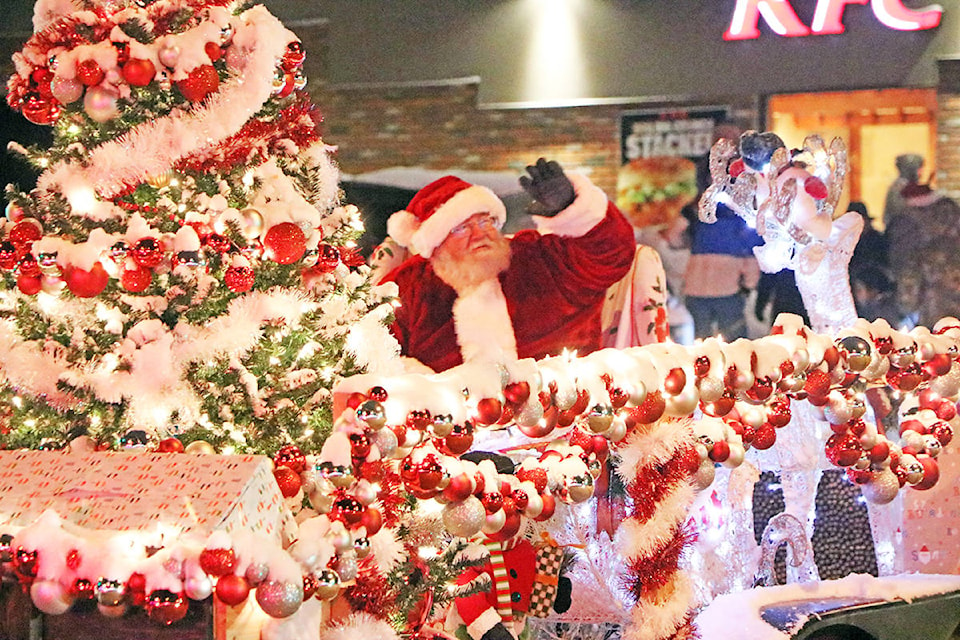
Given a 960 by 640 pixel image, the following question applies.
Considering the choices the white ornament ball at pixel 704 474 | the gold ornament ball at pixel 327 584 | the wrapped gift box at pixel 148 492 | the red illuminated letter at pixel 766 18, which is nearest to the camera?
the wrapped gift box at pixel 148 492

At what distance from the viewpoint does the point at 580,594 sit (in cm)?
277

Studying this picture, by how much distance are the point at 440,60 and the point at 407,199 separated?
2.69 feet

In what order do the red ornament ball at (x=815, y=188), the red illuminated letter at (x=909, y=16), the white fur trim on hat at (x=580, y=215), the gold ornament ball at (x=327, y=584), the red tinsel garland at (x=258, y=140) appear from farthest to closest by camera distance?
1. the red illuminated letter at (x=909, y=16)
2. the white fur trim on hat at (x=580, y=215)
3. the red ornament ball at (x=815, y=188)
4. the red tinsel garland at (x=258, y=140)
5. the gold ornament ball at (x=327, y=584)

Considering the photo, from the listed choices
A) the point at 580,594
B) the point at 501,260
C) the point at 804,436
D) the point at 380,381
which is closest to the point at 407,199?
the point at 501,260

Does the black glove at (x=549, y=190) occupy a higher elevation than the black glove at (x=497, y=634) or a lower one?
higher

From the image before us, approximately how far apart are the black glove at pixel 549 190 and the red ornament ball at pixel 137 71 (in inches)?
125

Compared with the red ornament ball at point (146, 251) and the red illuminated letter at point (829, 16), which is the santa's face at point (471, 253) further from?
the red ornament ball at point (146, 251)

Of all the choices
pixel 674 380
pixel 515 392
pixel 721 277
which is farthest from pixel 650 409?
pixel 721 277

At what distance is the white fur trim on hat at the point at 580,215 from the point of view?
5289 mm

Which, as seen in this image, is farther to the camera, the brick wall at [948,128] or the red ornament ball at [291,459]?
the brick wall at [948,128]

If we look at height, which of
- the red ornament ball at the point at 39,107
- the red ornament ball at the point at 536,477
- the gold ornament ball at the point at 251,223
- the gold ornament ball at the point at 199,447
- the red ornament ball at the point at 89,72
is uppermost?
the red ornament ball at the point at 89,72

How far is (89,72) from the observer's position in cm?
226

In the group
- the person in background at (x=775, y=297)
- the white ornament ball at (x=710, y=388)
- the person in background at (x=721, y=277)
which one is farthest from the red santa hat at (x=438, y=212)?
the white ornament ball at (x=710, y=388)

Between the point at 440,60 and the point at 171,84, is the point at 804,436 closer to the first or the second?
the point at 171,84
